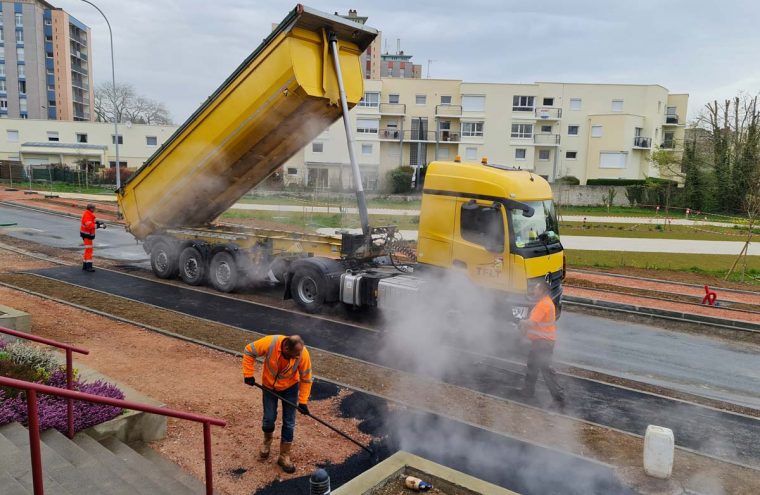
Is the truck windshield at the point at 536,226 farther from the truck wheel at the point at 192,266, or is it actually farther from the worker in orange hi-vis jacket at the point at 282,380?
the truck wheel at the point at 192,266

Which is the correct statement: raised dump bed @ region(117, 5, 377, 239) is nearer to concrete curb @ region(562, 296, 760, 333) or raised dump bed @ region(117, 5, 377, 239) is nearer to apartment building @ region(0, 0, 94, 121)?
concrete curb @ region(562, 296, 760, 333)

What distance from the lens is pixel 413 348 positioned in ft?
31.8

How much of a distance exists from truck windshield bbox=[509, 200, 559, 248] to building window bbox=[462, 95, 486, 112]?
44.3 m

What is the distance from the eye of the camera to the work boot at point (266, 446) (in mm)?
5531

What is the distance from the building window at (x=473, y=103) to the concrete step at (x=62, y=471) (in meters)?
50.6

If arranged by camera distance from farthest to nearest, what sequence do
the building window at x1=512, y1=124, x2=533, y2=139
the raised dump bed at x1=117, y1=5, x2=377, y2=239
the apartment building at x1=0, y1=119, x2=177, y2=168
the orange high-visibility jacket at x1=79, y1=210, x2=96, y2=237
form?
the building window at x1=512, y1=124, x2=533, y2=139 → the apartment building at x1=0, y1=119, x2=177, y2=168 → the orange high-visibility jacket at x1=79, y1=210, x2=96, y2=237 → the raised dump bed at x1=117, y1=5, x2=377, y2=239

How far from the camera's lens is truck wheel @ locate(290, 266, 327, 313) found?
36.1ft

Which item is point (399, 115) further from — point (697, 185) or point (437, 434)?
point (437, 434)

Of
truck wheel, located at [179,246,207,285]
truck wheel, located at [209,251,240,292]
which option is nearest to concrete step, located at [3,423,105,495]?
truck wheel, located at [209,251,240,292]

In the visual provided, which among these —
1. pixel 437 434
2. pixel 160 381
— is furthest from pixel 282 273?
pixel 437 434

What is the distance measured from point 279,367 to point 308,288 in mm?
5934

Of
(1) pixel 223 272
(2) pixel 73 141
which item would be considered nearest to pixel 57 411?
(1) pixel 223 272

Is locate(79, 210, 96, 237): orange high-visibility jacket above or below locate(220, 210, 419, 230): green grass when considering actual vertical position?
above

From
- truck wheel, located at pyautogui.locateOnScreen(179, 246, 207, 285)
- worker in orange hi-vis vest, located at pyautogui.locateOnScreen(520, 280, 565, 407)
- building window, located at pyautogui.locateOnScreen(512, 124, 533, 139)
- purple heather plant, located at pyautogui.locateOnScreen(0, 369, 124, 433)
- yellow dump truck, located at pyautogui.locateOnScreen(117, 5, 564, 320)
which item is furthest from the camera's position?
Answer: building window, located at pyautogui.locateOnScreen(512, 124, 533, 139)
